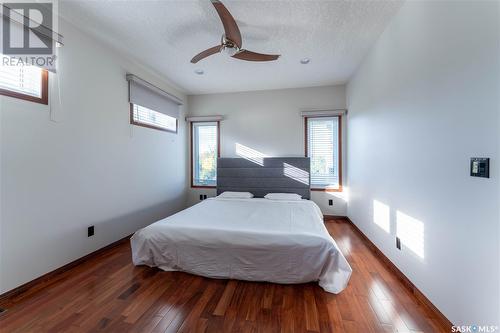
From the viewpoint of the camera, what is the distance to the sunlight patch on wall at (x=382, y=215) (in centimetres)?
221

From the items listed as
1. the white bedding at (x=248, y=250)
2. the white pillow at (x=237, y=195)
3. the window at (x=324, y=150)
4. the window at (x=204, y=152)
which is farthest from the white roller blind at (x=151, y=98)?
the window at (x=324, y=150)

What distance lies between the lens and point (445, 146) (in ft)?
4.60

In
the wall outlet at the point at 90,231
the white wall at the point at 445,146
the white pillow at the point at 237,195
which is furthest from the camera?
the white pillow at the point at 237,195

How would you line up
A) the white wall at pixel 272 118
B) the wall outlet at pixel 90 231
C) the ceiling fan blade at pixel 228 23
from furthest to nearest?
the white wall at pixel 272 118, the wall outlet at pixel 90 231, the ceiling fan blade at pixel 228 23

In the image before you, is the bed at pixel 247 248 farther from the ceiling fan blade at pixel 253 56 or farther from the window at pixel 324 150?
the ceiling fan blade at pixel 253 56

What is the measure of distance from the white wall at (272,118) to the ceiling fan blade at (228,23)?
221 cm

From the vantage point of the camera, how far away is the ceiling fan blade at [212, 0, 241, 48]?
1.53m

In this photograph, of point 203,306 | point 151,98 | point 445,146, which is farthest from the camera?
point 151,98

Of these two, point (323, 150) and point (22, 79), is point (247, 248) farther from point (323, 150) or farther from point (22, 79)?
point (323, 150)

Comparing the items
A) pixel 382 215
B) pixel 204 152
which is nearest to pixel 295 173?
pixel 382 215

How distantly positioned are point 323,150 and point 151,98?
3271mm

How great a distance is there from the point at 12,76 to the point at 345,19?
123 inches

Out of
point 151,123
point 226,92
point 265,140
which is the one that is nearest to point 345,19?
point 265,140

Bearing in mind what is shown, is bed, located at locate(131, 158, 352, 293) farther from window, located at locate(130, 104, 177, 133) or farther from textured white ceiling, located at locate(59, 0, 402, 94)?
textured white ceiling, located at locate(59, 0, 402, 94)
